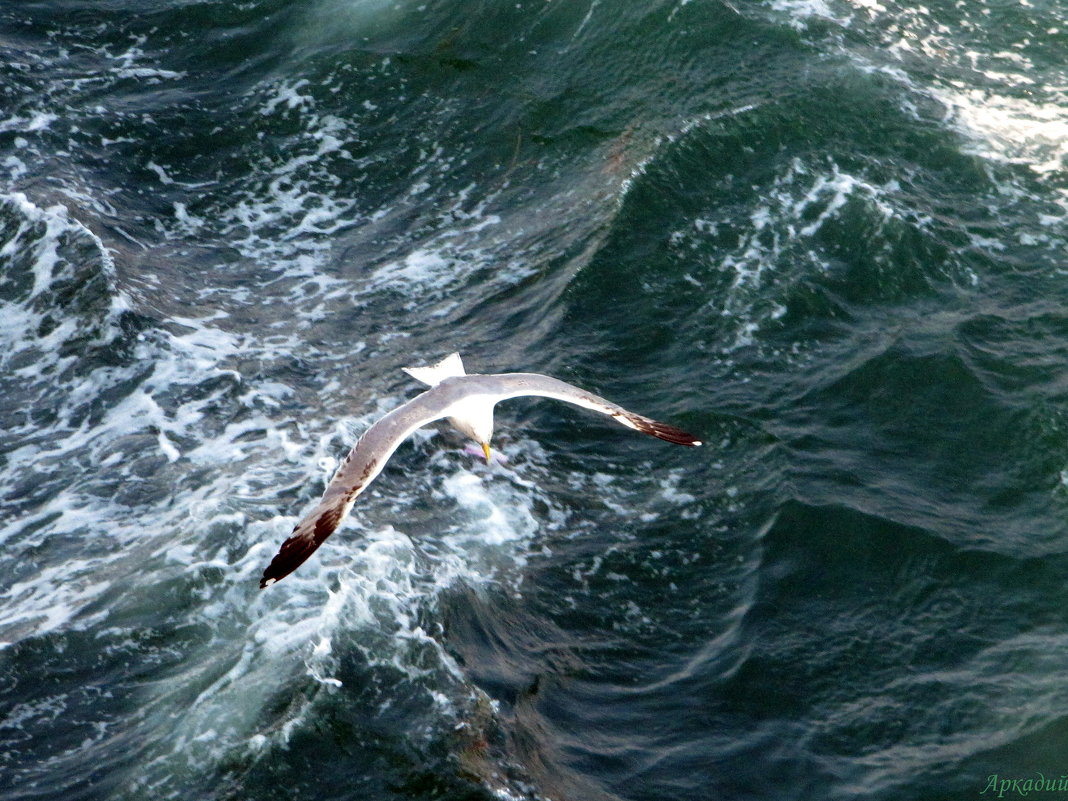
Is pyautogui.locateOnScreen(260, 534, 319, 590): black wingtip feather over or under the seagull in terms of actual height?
over

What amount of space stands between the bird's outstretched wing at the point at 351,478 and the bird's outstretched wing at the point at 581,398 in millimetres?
525

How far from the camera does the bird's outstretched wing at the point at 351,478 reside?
735 centimetres

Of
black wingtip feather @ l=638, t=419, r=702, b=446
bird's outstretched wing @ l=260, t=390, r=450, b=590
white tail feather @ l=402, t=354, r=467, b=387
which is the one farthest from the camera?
white tail feather @ l=402, t=354, r=467, b=387

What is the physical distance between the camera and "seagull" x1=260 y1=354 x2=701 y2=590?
7.86 m

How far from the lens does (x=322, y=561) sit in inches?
338

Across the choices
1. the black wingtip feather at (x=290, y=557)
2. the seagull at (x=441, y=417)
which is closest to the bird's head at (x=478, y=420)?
the seagull at (x=441, y=417)

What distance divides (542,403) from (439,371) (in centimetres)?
103

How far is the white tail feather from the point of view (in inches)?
392

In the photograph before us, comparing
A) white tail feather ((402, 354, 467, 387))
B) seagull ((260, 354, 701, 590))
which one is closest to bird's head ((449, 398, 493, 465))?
seagull ((260, 354, 701, 590))

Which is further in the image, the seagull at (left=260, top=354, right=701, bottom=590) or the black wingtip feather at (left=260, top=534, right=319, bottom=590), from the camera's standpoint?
the seagull at (left=260, top=354, right=701, bottom=590)

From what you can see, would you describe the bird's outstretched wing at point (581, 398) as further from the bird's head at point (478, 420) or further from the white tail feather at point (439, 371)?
the white tail feather at point (439, 371)

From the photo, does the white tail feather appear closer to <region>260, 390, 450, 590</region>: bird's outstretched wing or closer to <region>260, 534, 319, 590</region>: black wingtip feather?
<region>260, 390, 450, 590</region>: bird's outstretched wing

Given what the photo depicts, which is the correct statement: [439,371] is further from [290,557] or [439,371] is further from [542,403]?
[290,557]

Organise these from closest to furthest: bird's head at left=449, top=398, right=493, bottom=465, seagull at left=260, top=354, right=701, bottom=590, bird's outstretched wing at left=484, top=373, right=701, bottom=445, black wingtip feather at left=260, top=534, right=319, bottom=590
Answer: black wingtip feather at left=260, top=534, right=319, bottom=590, seagull at left=260, top=354, right=701, bottom=590, bird's outstretched wing at left=484, top=373, right=701, bottom=445, bird's head at left=449, top=398, right=493, bottom=465
